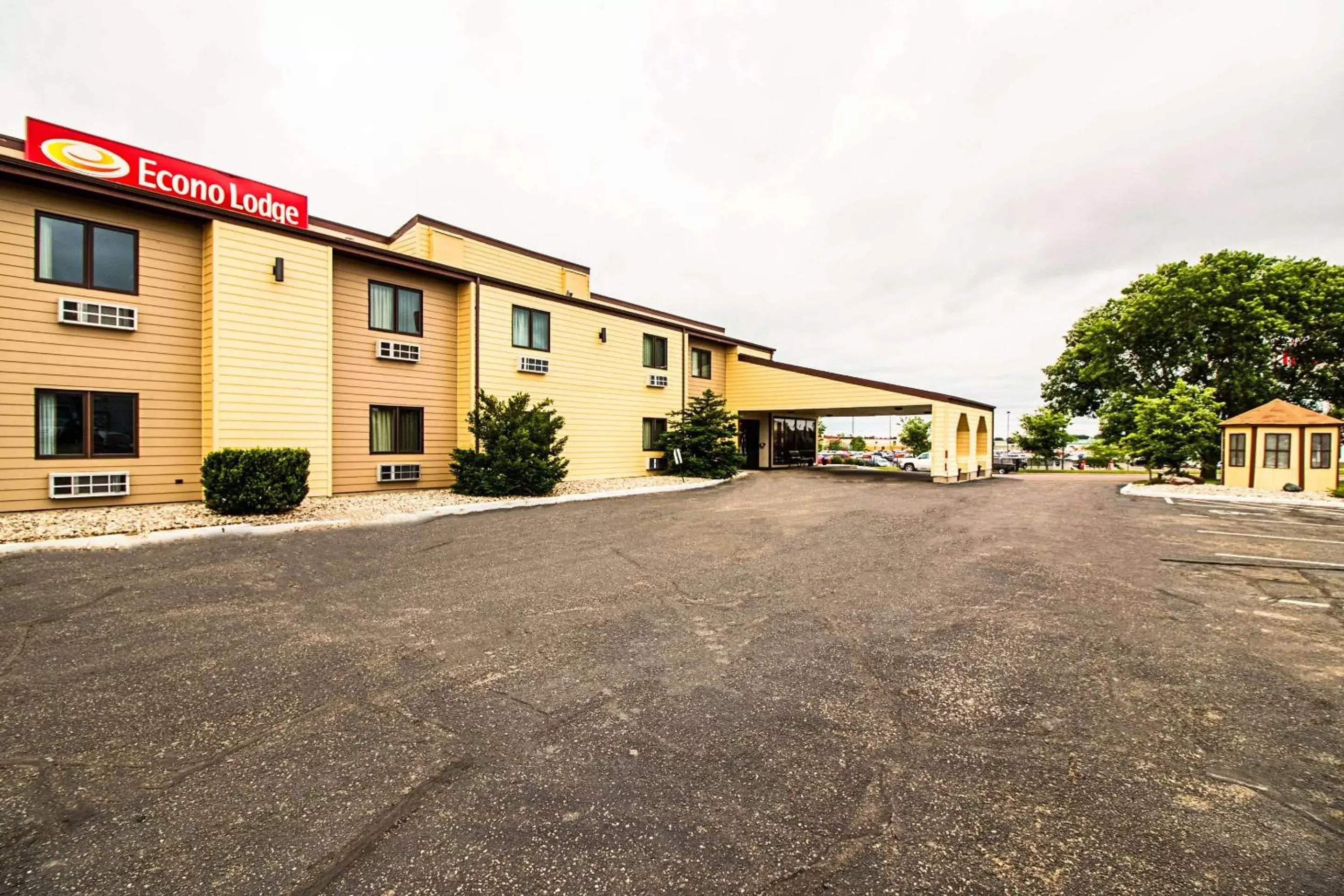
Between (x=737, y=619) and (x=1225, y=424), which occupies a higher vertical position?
(x=1225, y=424)

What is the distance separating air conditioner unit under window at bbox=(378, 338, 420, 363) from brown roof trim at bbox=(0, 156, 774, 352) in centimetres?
206

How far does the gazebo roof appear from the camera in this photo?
17531 millimetres

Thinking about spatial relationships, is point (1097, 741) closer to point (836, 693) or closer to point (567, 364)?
point (836, 693)

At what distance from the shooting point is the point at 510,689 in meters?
3.62

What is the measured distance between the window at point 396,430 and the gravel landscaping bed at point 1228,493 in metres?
22.7

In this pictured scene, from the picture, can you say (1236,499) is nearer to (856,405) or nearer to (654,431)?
(856,405)

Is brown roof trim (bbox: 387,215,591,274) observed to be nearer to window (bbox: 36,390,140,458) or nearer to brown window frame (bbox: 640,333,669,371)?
brown window frame (bbox: 640,333,669,371)

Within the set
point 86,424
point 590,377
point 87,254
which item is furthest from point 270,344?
point 590,377

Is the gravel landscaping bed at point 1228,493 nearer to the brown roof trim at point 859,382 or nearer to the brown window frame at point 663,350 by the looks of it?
the brown roof trim at point 859,382

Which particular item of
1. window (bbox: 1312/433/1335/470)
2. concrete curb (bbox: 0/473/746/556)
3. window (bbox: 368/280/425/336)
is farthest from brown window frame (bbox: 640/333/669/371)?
window (bbox: 1312/433/1335/470)

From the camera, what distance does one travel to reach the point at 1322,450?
17609 mm

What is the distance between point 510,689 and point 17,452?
12.4 meters

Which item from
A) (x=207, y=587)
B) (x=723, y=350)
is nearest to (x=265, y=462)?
(x=207, y=587)

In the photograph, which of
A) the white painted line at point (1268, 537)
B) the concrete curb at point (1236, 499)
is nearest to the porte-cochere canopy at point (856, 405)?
the concrete curb at point (1236, 499)
